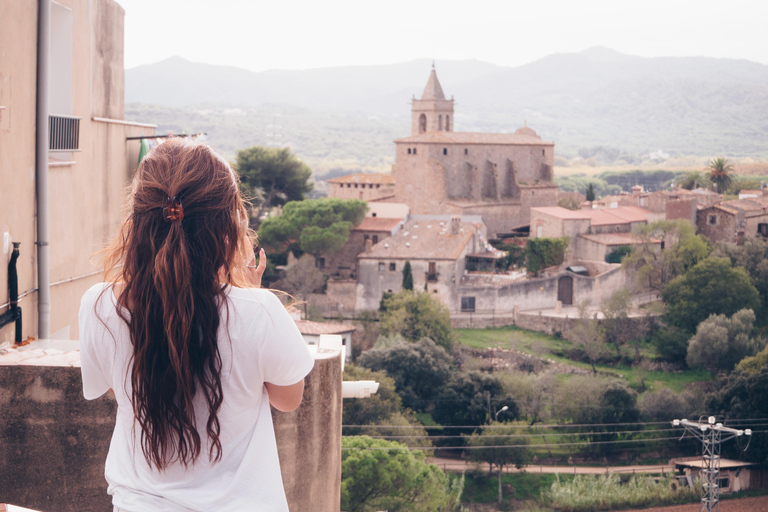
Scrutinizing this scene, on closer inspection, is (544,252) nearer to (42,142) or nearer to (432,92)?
(432,92)

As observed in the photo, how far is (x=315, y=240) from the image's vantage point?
30078mm

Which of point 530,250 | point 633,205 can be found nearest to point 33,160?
point 530,250

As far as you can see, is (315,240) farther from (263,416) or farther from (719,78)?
(719,78)

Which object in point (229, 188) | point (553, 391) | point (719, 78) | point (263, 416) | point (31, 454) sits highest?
point (719, 78)

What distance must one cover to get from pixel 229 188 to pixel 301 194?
3405 centimetres

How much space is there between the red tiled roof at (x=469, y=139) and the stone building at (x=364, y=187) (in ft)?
7.32

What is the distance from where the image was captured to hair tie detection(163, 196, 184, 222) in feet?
5.90

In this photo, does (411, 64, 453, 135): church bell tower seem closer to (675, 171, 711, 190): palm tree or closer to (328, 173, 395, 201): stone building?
(328, 173, 395, 201): stone building

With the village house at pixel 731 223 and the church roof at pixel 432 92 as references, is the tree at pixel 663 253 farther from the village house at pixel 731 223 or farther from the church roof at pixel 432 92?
the church roof at pixel 432 92

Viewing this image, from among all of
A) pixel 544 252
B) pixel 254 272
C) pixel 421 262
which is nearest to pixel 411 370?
pixel 421 262

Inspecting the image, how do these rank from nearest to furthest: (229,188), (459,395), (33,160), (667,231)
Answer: (229,188)
(33,160)
(459,395)
(667,231)

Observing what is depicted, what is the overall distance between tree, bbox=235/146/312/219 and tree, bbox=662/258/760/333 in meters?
15.0

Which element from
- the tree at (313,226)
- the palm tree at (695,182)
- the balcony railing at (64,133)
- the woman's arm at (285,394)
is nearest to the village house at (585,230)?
the tree at (313,226)

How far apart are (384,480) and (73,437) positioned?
13690 millimetres
